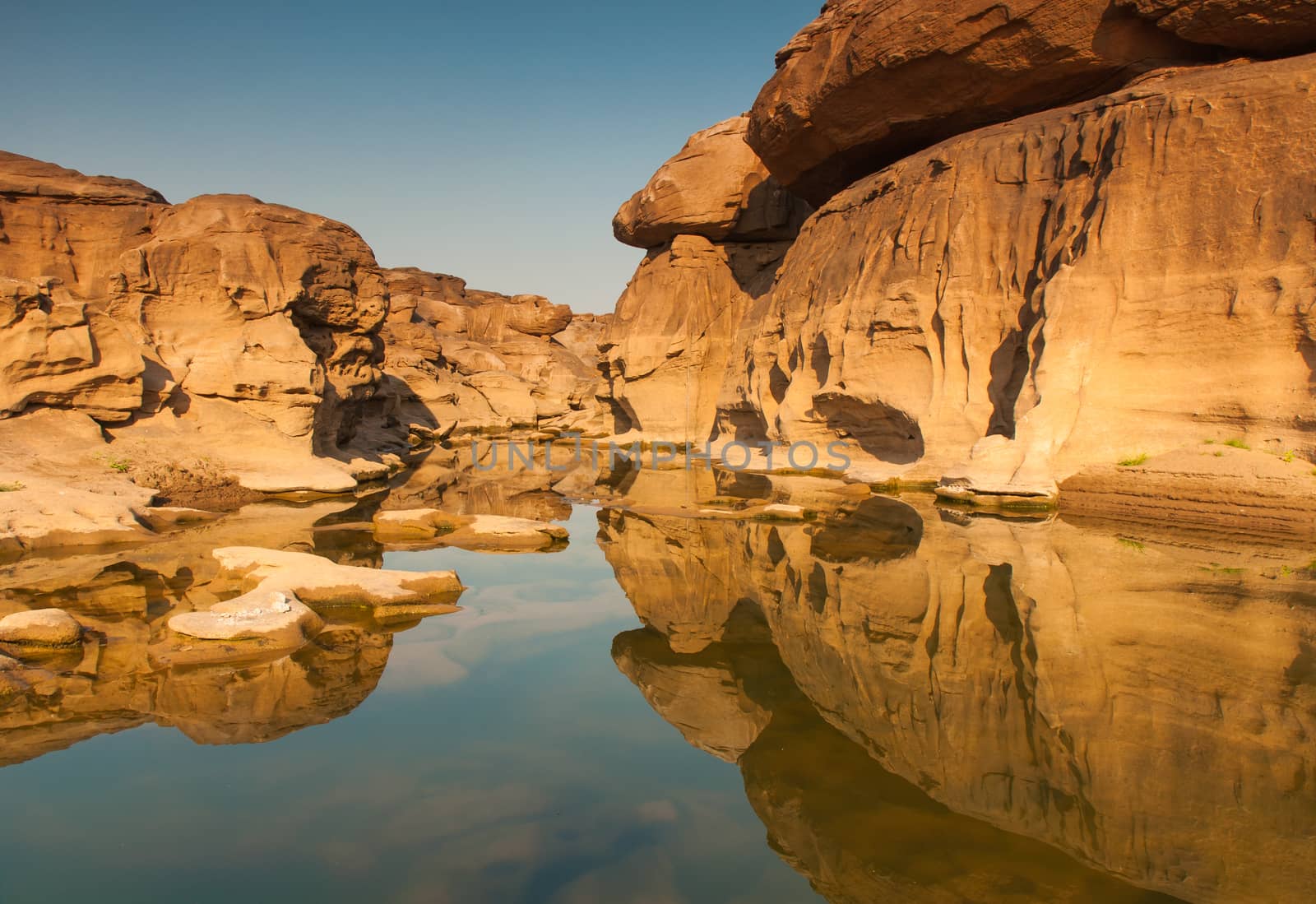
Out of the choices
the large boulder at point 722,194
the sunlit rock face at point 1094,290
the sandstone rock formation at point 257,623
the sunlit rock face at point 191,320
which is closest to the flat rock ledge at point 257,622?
the sandstone rock formation at point 257,623

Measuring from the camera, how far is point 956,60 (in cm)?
1741

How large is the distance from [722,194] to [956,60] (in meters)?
11.3

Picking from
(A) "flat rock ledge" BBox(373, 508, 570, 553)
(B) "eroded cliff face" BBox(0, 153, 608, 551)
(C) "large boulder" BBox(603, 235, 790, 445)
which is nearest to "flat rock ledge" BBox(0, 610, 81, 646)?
(B) "eroded cliff face" BBox(0, 153, 608, 551)

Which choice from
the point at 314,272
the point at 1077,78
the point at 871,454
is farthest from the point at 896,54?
the point at 314,272

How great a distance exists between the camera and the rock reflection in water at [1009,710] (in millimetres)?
3588

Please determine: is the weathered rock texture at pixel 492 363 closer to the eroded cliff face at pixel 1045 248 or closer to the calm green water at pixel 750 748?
the eroded cliff face at pixel 1045 248

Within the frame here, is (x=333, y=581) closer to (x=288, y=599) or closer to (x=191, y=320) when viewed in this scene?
(x=288, y=599)

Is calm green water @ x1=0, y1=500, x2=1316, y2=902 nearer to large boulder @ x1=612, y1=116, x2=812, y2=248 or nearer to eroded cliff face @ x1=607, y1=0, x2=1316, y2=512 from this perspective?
eroded cliff face @ x1=607, y1=0, x2=1316, y2=512

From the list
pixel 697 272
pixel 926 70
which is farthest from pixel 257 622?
pixel 697 272

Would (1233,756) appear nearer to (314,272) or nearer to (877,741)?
(877,741)

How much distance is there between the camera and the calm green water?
357 centimetres

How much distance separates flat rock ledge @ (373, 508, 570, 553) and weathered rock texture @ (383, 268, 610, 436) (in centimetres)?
1987

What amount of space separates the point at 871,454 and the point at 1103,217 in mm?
7509

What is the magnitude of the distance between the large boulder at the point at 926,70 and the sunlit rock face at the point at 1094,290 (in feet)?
3.39
